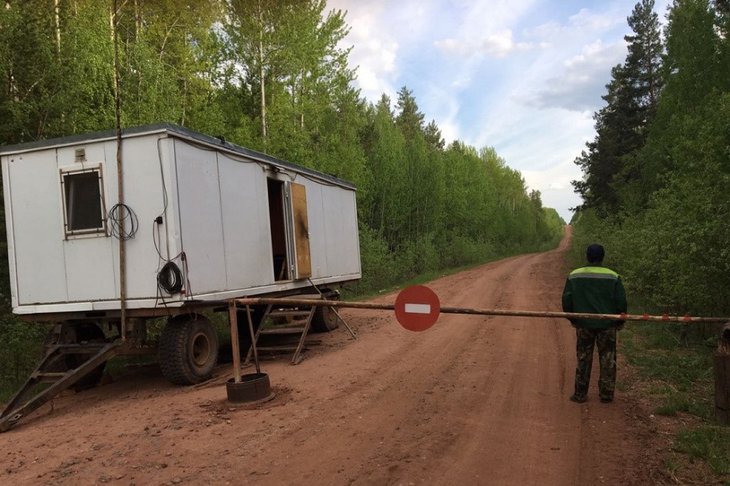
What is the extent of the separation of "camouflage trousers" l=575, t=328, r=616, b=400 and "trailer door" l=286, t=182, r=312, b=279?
553 cm

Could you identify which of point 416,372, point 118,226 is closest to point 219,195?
point 118,226

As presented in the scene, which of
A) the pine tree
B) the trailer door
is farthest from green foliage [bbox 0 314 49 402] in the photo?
the pine tree

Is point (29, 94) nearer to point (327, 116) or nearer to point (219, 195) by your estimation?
point (219, 195)

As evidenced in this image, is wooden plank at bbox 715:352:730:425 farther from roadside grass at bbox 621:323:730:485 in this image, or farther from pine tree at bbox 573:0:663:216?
pine tree at bbox 573:0:663:216

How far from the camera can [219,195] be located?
24.8 feet

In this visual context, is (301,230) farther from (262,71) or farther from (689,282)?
(262,71)

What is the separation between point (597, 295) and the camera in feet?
18.2

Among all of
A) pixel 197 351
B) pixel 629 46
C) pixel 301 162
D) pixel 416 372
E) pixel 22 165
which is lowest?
pixel 416 372

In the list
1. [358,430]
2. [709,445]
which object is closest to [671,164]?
[709,445]

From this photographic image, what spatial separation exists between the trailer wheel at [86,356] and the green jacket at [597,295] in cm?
635

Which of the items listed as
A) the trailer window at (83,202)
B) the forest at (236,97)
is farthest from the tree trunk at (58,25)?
the trailer window at (83,202)

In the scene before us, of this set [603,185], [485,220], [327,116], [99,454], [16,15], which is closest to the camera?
[99,454]

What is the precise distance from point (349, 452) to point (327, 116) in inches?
837

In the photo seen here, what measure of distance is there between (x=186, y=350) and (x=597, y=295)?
204 inches
